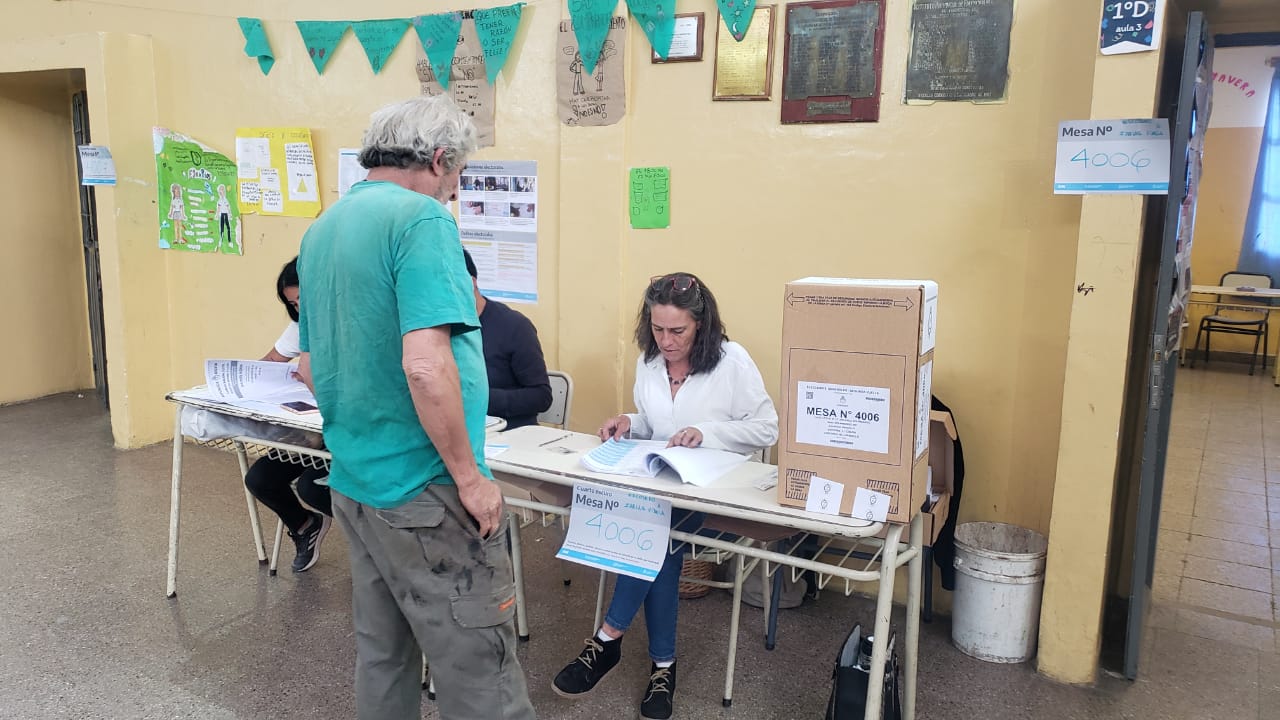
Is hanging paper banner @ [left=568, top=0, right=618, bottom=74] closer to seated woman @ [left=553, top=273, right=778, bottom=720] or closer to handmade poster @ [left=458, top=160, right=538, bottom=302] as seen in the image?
handmade poster @ [left=458, top=160, right=538, bottom=302]

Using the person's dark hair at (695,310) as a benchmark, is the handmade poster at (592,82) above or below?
above

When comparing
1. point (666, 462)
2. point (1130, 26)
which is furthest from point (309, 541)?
point (1130, 26)

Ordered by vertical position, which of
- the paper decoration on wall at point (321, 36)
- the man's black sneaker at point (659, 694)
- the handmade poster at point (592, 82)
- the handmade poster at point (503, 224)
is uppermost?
the paper decoration on wall at point (321, 36)

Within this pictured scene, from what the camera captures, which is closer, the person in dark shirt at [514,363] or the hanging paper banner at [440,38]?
the person in dark shirt at [514,363]

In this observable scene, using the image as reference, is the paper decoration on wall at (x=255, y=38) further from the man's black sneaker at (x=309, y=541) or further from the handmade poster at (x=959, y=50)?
the handmade poster at (x=959, y=50)

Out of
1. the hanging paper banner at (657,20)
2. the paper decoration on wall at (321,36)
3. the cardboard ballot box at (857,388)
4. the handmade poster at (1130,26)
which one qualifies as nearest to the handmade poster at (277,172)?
the paper decoration on wall at (321,36)

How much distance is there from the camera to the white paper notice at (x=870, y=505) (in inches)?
70.8

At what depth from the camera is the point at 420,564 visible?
1.66 metres

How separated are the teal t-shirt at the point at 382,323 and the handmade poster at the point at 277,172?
109 inches

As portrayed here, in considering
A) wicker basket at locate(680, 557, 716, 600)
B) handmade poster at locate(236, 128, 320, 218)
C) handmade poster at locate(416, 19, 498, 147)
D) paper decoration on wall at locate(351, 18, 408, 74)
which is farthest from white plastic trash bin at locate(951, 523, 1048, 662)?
handmade poster at locate(236, 128, 320, 218)

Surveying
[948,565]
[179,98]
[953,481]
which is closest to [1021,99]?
[953,481]

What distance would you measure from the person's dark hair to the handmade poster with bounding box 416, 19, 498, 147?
1.42 metres

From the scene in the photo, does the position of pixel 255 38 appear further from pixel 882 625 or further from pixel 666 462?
pixel 882 625

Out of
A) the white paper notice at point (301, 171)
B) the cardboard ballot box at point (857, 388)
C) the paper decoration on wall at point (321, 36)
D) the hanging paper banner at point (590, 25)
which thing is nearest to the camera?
the cardboard ballot box at point (857, 388)
